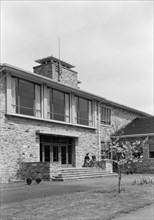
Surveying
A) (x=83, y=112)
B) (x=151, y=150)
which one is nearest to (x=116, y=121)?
(x=151, y=150)

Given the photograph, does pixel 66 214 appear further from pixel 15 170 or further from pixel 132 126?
pixel 132 126

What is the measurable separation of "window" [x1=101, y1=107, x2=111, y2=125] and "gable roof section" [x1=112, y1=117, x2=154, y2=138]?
166 cm

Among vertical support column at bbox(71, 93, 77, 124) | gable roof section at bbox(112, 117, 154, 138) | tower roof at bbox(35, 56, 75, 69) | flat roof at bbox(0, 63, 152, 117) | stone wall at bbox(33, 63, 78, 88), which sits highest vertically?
tower roof at bbox(35, 56, 75, 69)

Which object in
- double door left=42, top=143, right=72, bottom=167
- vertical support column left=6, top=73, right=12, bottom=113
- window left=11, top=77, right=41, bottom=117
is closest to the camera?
vertical support column left=6, top=73, right=12, bottom=113

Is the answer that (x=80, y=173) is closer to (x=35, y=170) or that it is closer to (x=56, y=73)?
(x=35, y=170)

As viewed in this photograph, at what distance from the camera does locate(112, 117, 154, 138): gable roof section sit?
26531 millimetres

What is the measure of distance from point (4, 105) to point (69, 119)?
266 inches

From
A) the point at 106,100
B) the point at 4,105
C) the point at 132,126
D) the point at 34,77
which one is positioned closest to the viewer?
the point at 4,105

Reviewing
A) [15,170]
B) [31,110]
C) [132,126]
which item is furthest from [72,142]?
[132,126]

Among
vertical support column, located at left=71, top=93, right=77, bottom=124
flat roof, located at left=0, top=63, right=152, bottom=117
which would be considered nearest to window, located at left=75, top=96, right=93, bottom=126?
vertical support column, located at left=71, top=93, right=77, bottom=124

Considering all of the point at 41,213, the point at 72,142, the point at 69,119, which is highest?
the point at 69,119

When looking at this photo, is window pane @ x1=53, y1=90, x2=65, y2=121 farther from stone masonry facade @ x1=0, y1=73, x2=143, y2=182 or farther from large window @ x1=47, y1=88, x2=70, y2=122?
stone masonry facade @ x1=0, y1=73, x2=143, y2=182

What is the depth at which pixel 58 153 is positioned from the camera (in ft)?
73.9

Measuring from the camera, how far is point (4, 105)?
17.4m
